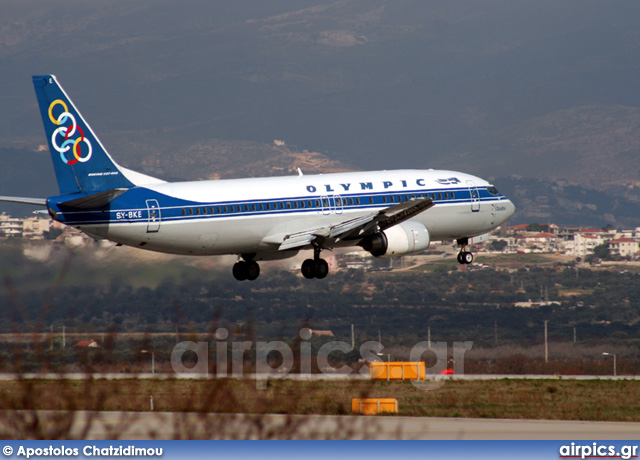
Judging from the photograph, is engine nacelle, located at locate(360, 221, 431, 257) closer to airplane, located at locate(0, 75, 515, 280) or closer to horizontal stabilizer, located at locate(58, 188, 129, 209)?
airplane, located at locate(0, 75, 515, 280)

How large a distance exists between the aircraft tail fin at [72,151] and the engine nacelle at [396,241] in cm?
1151

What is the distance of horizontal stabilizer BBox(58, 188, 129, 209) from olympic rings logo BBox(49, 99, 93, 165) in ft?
7.75

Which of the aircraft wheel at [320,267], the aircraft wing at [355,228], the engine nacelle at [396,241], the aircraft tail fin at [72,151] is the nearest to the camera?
the aircraft tail fin at [72,151]

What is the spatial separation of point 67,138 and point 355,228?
1329 centimetres

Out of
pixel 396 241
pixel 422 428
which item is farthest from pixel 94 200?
pixel 422 428

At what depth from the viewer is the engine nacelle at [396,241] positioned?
2116 inches

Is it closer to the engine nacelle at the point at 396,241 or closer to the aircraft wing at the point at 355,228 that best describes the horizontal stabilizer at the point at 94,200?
the aircraft wing at the point at 355,228

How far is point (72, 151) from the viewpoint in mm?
48875

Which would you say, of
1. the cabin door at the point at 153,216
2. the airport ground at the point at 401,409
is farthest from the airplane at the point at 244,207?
the airport ground at the point at 401,409

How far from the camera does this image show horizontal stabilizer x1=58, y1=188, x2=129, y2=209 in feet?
153

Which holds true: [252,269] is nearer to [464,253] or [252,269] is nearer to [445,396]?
[464,253]

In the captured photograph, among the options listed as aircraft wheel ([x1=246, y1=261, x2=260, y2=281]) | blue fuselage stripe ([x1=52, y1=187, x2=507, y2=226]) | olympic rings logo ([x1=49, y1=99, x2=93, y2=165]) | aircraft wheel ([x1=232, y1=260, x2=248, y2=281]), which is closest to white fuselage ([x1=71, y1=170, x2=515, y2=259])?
blue fuselage stripe ([x1=52, y1=187, x2=507, y2=226])

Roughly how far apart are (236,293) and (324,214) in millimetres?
37037

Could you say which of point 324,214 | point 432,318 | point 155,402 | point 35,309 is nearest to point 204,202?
point 324,214
